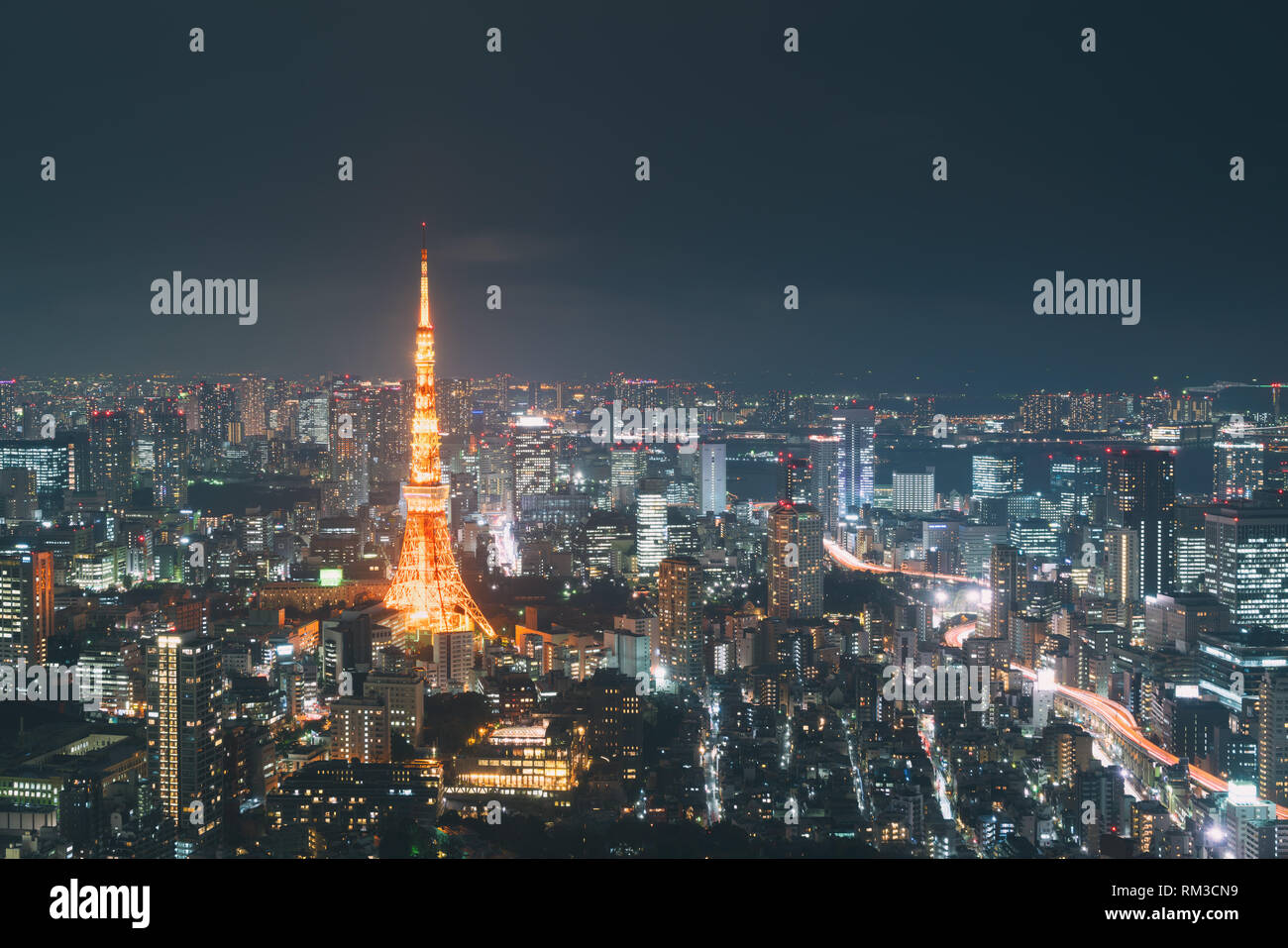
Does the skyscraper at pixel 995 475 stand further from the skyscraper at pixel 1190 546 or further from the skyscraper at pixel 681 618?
the skyscraper at pixel 681 618

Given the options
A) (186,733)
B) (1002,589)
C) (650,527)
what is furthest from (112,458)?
(1002,589)

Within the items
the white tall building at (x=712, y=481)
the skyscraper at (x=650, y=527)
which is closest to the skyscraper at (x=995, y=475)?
the white tall building at (x=712, y=481)

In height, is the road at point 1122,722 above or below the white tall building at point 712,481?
below

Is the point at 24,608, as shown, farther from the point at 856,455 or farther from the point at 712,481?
the point at 856,455

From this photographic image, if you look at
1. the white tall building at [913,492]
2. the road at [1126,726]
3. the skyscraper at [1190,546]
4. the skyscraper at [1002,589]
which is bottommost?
the road at [1126,726]

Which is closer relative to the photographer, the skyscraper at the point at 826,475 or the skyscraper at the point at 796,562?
the skyscraper at the point at 796,562
